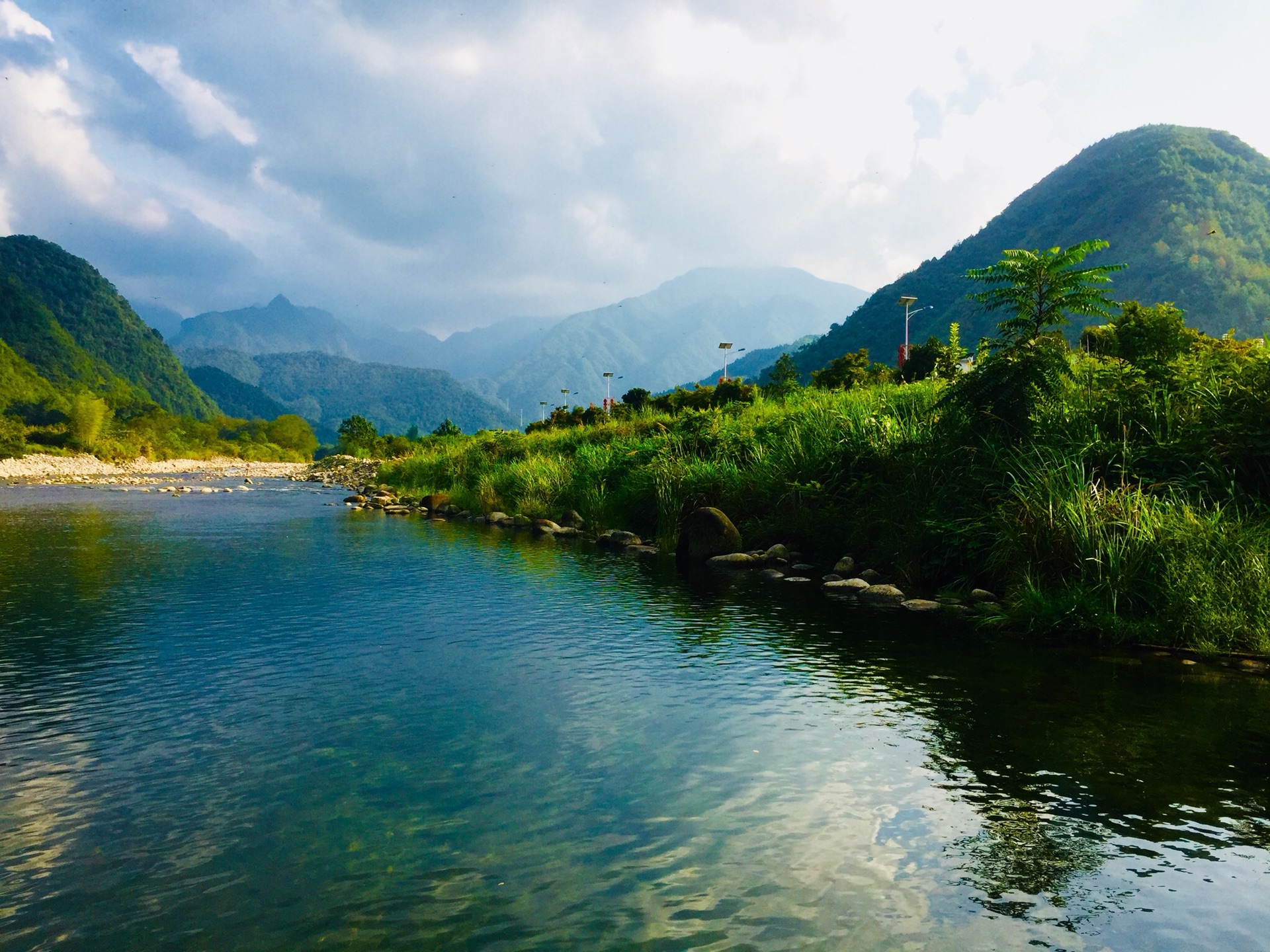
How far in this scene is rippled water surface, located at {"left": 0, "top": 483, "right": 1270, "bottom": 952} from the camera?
15.1 feet

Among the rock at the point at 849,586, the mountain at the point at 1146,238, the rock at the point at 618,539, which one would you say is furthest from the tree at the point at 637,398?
the mountain at the point at 1146,238

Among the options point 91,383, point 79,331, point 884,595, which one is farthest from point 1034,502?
point 79,331

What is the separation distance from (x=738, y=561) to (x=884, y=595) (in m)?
4.67

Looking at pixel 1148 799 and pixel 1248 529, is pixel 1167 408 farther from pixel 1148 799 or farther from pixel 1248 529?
pixel 1148 799

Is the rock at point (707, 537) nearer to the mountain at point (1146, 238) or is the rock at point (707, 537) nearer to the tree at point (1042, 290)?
the tree at point (1042, 290)

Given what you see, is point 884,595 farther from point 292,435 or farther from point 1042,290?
point 292,435

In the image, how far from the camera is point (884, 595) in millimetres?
14023

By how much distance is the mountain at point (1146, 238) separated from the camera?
408 feet

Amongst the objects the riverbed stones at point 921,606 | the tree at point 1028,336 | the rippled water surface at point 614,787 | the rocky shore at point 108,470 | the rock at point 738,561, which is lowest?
the rippled water surface at point 614,787

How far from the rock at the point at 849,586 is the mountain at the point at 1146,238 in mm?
117147

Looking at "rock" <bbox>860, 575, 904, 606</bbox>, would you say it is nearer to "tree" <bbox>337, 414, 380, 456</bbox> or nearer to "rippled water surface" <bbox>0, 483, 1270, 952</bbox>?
"rippled water surface" <bbox>0, 483, 1270, 952</bbox>

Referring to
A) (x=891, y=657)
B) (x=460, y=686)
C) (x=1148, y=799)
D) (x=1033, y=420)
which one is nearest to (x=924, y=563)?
(x=1033, y=420)

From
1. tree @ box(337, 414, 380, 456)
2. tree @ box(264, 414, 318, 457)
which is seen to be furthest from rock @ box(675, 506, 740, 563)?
tree @ box(264, 414, 318, 457)

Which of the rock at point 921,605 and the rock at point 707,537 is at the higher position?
the rock at point 707,537
